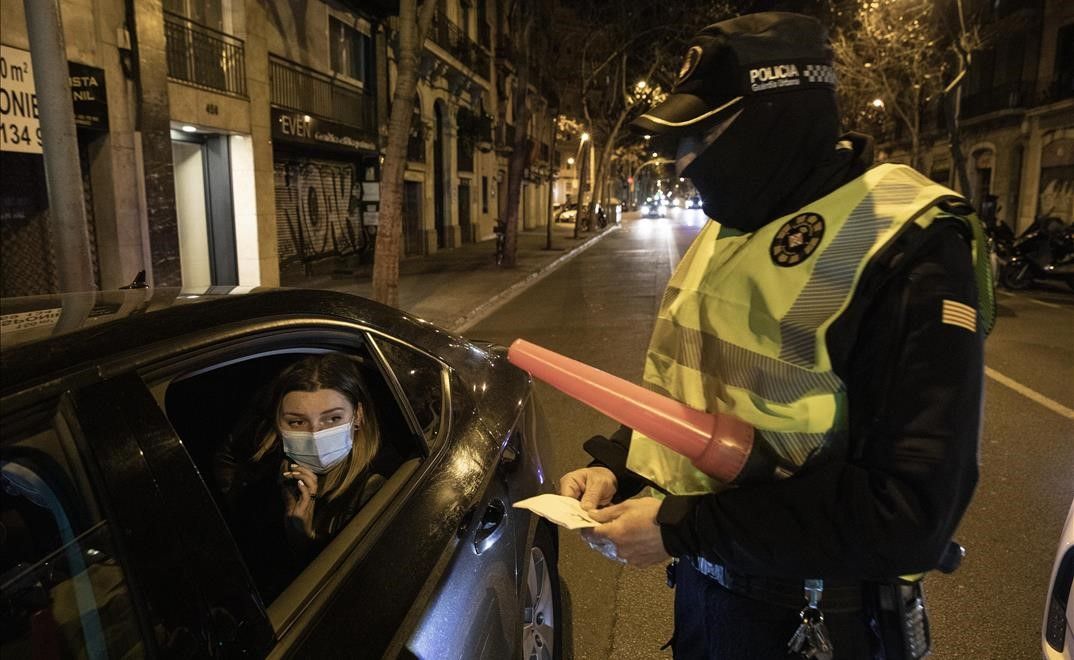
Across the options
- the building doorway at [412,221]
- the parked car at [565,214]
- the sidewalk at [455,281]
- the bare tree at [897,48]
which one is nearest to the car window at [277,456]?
the sidewalk at [455,281]

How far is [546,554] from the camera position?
2.72 metres

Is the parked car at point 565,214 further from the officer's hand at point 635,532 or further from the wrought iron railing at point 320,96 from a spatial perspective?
the officer's hand at point 635,532

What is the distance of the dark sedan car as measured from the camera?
121 cm

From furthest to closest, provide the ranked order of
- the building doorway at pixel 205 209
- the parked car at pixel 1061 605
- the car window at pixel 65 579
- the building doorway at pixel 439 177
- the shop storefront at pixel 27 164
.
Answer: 1. the building doorway at pixel 439 177
2. the building doorway at pixel 205 209
3. the shop storefront at pixel 27 164
4. the parked car at pixel 1061 605
5. the car window at pixel 65 579

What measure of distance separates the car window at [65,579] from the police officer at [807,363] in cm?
84

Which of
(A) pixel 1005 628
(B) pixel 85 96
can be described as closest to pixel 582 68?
(B) pixel 85 96

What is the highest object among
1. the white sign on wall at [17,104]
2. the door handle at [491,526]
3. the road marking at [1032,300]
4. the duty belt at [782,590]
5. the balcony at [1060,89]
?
the balcony at [1060,89]

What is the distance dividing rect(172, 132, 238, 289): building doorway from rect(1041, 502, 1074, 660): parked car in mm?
12922

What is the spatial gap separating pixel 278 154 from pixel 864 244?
15025 millimetres

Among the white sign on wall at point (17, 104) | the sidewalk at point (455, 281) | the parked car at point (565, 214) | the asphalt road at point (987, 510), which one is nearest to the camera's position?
the asphalt road at point (987, 510)

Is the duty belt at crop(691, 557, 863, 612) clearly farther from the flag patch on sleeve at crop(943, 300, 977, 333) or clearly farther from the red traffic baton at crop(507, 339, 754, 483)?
the flag patch on sleeve at crop(943, 300, 977, 333)

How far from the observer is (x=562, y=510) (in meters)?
1.36

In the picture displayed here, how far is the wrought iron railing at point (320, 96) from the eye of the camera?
45.4 ft

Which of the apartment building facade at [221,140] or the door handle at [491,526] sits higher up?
the apartment building facade at [221,140]
